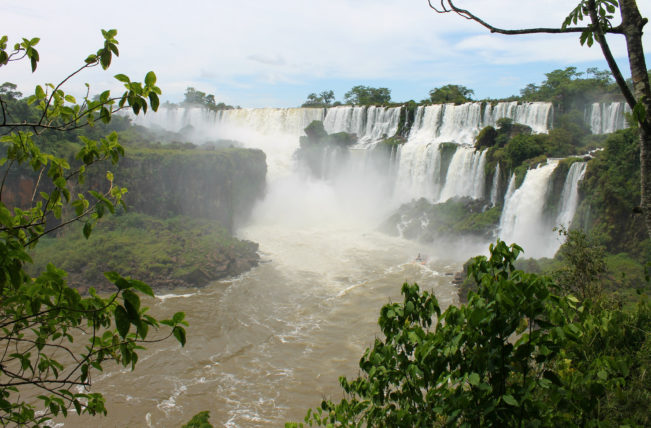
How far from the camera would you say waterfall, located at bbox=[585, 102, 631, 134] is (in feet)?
86.1

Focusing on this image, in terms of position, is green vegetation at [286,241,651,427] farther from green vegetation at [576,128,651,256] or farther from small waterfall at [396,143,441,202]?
small waterfall at [396,143,441,202]

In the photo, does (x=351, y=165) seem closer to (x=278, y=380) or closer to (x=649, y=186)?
(x=278, y=380)

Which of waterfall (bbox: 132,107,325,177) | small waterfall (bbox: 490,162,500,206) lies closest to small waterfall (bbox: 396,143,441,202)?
small waterfall (bbox: 490,162,500,206)

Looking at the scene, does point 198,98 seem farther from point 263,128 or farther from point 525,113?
point 525,113

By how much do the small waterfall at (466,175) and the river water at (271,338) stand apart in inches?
A: 198

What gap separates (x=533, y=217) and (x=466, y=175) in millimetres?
6423

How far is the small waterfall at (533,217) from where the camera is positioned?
774 inches

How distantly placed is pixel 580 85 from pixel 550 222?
1570 cm

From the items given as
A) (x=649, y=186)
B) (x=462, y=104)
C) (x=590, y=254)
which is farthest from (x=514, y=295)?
(x=462, y=104)

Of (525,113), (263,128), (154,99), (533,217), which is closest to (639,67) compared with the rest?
(154,99)

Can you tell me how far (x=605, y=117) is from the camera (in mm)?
27297

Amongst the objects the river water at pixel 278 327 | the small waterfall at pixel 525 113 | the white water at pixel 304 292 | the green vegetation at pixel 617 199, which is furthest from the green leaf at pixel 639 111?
the small waterfall at pixel 525 113

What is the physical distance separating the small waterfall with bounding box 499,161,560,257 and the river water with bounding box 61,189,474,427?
3.44m

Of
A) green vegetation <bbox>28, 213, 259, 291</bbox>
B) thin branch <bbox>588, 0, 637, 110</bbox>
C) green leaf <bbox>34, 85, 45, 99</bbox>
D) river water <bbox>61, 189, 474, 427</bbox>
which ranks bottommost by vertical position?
river water <bbox>61, 189, 474, 427</bbox>
